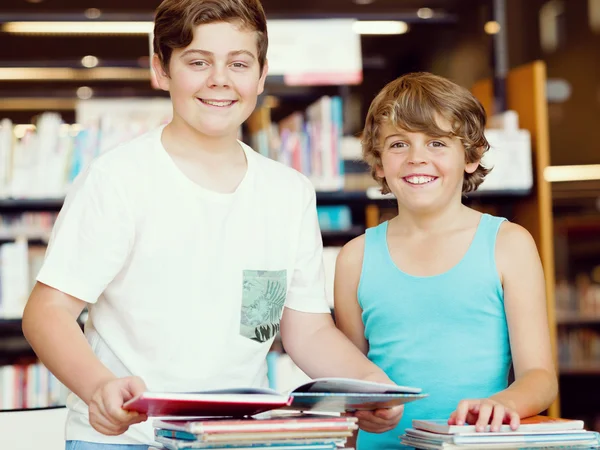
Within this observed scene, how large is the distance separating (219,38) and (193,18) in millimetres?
51

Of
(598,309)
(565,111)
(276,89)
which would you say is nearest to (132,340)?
(276,89)

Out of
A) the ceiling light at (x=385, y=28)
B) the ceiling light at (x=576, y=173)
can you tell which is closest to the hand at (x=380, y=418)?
the ceiling light at (x=576, y=173)

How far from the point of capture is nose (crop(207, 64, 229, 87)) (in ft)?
4.56

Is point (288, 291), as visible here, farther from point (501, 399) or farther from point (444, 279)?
point (501, 399)

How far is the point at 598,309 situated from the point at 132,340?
444 cm

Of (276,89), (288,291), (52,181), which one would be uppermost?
(276,89)

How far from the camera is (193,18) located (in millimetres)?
1375

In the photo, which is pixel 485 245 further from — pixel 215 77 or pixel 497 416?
pixel 215 77

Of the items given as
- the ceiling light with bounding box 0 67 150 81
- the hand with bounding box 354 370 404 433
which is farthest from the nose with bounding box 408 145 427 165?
the ceiling light with bounding box 0 67 150 81

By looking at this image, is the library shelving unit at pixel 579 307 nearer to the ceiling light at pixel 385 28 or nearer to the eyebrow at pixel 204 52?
the ceiling light at pixel 385 28

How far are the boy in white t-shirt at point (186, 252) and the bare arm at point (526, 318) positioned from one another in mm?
253

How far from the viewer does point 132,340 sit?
4.40 ft

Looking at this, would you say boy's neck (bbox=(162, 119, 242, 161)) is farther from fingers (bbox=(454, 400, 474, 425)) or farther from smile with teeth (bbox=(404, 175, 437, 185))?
fingers (bbox=(454, 400, 474, 425))

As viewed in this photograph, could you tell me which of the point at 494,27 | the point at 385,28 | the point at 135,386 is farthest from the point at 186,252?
the point at 385,28
